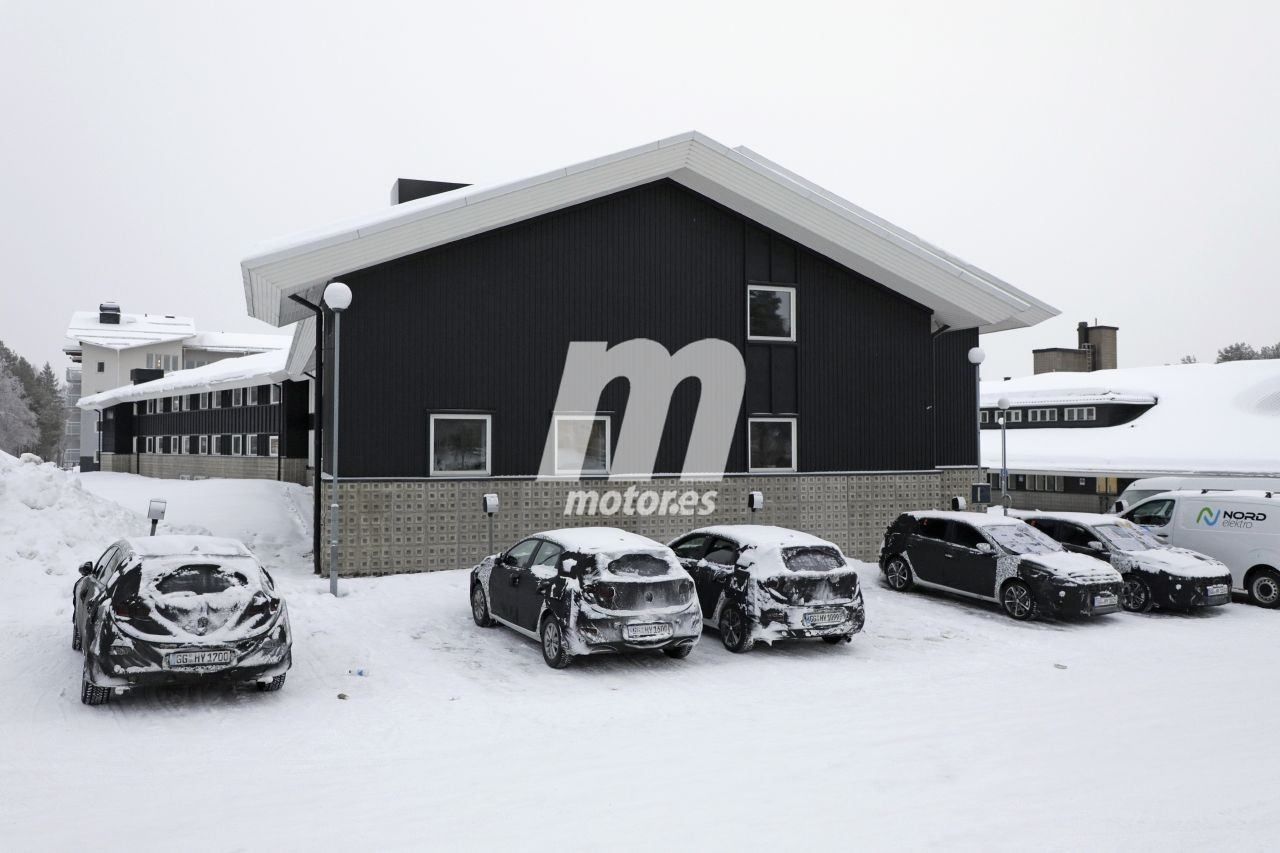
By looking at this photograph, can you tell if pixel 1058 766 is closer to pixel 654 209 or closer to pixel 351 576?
pixel 351 576

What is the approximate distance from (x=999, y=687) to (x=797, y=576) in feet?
8.51

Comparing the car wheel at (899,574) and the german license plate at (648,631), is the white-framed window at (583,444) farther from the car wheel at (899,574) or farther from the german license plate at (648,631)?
the german license plate at (648,631)

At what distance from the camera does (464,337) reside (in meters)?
17.0

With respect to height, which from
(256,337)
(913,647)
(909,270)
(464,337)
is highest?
(256,337)

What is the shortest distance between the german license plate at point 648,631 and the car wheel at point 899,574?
7271 millimetres

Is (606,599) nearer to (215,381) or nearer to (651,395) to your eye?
(651,395)

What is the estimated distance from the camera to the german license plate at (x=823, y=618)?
1141 cm

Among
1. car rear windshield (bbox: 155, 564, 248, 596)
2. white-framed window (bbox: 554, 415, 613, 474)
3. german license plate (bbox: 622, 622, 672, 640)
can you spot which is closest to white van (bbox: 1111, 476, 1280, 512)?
white-framed window (bbox: 554, 415, 613, 474)

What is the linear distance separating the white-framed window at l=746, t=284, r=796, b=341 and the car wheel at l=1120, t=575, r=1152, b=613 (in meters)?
7.94

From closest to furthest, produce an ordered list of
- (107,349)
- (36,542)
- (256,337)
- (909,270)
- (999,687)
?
1. (999,687)
2. (36,542)
3. (909,270)
4. (107,349)
5. (256,337)

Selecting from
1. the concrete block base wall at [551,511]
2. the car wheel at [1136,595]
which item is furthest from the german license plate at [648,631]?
the car wheel at [1136,595]

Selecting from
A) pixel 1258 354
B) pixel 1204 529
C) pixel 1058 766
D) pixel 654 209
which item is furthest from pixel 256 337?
pixel 1258 354

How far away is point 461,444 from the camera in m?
17.0

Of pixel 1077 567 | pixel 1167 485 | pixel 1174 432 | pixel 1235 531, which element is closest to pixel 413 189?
pixel 1077 567
